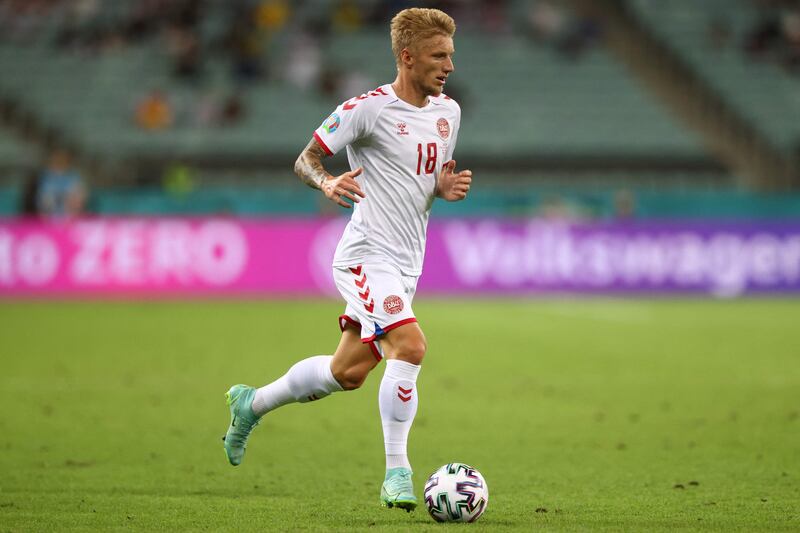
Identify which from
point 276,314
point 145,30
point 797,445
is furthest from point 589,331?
point 145,30

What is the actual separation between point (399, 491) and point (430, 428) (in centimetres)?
311

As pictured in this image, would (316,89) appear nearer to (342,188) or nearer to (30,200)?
(30,200)

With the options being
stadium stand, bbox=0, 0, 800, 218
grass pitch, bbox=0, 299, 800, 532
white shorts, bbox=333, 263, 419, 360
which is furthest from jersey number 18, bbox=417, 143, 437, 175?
stadium stand, bbox=0, 0, 800, 218

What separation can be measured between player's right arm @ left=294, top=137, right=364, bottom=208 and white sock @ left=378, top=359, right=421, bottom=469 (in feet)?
2.68

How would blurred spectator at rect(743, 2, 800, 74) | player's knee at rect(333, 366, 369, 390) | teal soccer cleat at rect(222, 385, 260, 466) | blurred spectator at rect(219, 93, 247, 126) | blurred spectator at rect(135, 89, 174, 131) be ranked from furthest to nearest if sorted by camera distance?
blurred spectator at rect(743, 2, 800, 74)
blurred spectator at rect(219, 93, 247, 126)
blurred spectator at rect(135, 89, 174, 131)
teal soccer cleat at rect(222, 385, 260, 466)
player's knee at rect(333, 366, 369, 390)

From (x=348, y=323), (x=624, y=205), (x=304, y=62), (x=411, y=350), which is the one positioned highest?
(x=304, y=62)

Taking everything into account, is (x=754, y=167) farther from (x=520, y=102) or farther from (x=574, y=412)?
(x=574, y=412)

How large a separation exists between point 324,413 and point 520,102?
20001 millimetres

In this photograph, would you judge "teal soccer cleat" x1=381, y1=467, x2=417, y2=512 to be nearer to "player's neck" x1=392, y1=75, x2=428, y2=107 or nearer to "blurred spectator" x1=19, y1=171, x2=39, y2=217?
"player's neck" x1=392, y1=75, x2=428, y2=107

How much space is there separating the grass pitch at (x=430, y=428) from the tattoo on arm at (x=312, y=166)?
5.11ft

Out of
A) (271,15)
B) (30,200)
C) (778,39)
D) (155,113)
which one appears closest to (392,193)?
(30,200)

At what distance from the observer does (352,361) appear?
21.3 ft

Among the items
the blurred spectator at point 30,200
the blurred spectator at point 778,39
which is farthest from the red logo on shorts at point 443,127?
the blurred spectator at point 778,39

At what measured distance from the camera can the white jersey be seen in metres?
6.34
